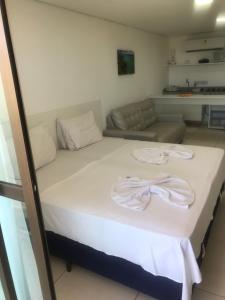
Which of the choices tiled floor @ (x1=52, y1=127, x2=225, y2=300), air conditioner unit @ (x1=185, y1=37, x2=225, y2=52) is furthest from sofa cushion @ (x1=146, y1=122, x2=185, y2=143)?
air conditioner unit @ (x1=185, y1=37, x2=225, y2=52)

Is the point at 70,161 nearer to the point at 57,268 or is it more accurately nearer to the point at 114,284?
the point at 57,268

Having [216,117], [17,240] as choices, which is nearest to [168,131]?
[216,117]

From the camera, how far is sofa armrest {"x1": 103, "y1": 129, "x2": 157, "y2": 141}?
355 centimetres

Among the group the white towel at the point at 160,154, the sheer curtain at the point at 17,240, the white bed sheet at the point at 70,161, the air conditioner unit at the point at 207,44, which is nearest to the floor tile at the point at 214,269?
the white towel at the point at 160,154

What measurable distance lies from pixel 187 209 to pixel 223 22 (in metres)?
4.08

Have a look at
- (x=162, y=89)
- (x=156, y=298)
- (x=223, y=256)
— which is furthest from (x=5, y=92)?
(x=162, y=89)

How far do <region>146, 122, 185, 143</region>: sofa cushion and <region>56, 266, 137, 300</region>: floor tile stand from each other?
2.32 m

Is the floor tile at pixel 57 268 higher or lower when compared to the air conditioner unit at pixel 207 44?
lower

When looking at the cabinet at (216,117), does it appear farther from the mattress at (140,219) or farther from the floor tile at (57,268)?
the floor tile at (57,268)

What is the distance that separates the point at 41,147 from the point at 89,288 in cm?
140

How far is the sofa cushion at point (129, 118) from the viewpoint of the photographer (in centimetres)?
393

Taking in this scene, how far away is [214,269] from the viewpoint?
195 centimetres

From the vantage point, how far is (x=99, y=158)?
2.74m

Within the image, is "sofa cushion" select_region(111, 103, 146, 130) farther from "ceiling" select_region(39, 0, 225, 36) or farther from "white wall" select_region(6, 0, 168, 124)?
"ceiling" select_region(39, 0, 225, 36)
